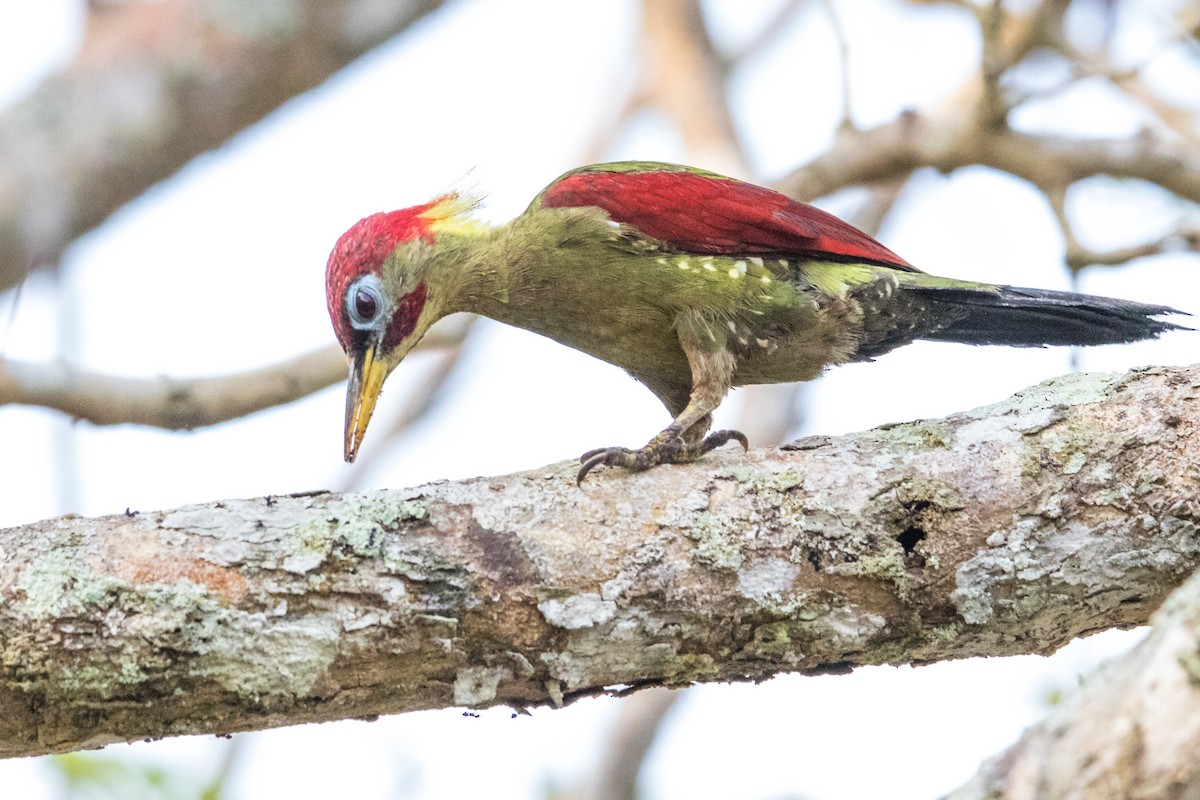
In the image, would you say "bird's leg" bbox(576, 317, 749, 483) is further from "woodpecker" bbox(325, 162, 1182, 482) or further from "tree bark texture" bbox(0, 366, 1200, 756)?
"tree bark texture" bbox(0, 366, 1200, 756)

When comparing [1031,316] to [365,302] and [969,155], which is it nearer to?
[969,155]

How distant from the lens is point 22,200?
510cm

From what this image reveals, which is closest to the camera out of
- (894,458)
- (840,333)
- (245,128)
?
(894,458)

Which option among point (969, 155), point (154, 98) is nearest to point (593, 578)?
point (969, 155)

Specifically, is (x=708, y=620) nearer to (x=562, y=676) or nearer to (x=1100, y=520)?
(x=562, y=676)

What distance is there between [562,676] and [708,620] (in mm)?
389

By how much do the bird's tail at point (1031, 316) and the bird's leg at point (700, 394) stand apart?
684 mm

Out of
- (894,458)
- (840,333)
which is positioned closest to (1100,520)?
(894,458)

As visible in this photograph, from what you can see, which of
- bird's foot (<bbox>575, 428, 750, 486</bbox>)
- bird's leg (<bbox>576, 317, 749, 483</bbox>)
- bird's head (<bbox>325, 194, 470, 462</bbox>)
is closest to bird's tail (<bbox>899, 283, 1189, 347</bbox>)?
bird's leg (<bbox>576, 317, 749, 483</bbox>)

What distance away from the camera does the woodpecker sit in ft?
13.3

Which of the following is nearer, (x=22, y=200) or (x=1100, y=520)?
(x=1100, y=520)

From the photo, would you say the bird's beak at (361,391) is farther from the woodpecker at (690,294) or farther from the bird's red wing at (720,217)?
the bird's red wing at (720,217)

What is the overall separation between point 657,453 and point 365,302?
55.0 inches

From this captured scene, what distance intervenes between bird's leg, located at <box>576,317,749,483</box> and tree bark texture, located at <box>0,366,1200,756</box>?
402 millimetres
